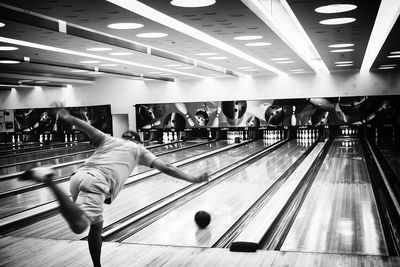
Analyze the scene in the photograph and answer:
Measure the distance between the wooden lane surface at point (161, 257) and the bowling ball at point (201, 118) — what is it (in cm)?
1062

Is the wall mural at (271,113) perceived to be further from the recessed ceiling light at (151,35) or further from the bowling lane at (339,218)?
the recessed ceiling light at (151,35)

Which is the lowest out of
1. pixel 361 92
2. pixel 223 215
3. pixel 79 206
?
pixel 223 215

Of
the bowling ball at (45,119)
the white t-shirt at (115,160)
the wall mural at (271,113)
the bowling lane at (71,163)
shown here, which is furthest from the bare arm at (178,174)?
the bowling ball at (45,119)

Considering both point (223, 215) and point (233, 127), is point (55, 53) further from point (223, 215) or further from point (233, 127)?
point (233, 127)

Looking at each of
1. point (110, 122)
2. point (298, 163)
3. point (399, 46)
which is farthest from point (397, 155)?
point (110, 122)

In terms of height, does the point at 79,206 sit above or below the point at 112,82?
below

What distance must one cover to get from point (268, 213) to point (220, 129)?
954cm

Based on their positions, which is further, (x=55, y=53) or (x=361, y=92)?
(x=361, y=92)

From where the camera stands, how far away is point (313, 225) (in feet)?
15.3

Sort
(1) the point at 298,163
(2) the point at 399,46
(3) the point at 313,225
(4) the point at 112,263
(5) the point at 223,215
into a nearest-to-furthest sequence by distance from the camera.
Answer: (4) the point at 112,263 < (3) the point at 313,225 < (5) the point at 223,215 < (2) the point at 399,46 < (1) the point at 298,163

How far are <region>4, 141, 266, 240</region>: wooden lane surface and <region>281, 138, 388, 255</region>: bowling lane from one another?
208cm

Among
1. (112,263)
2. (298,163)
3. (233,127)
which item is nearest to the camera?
(112,263)

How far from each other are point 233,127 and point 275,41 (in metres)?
7.38

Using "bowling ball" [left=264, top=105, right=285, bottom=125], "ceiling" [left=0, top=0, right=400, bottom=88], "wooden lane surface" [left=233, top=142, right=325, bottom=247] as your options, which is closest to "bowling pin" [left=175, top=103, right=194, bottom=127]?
"bowling ball" [left=264, top=105, right=285, bottom=125]
